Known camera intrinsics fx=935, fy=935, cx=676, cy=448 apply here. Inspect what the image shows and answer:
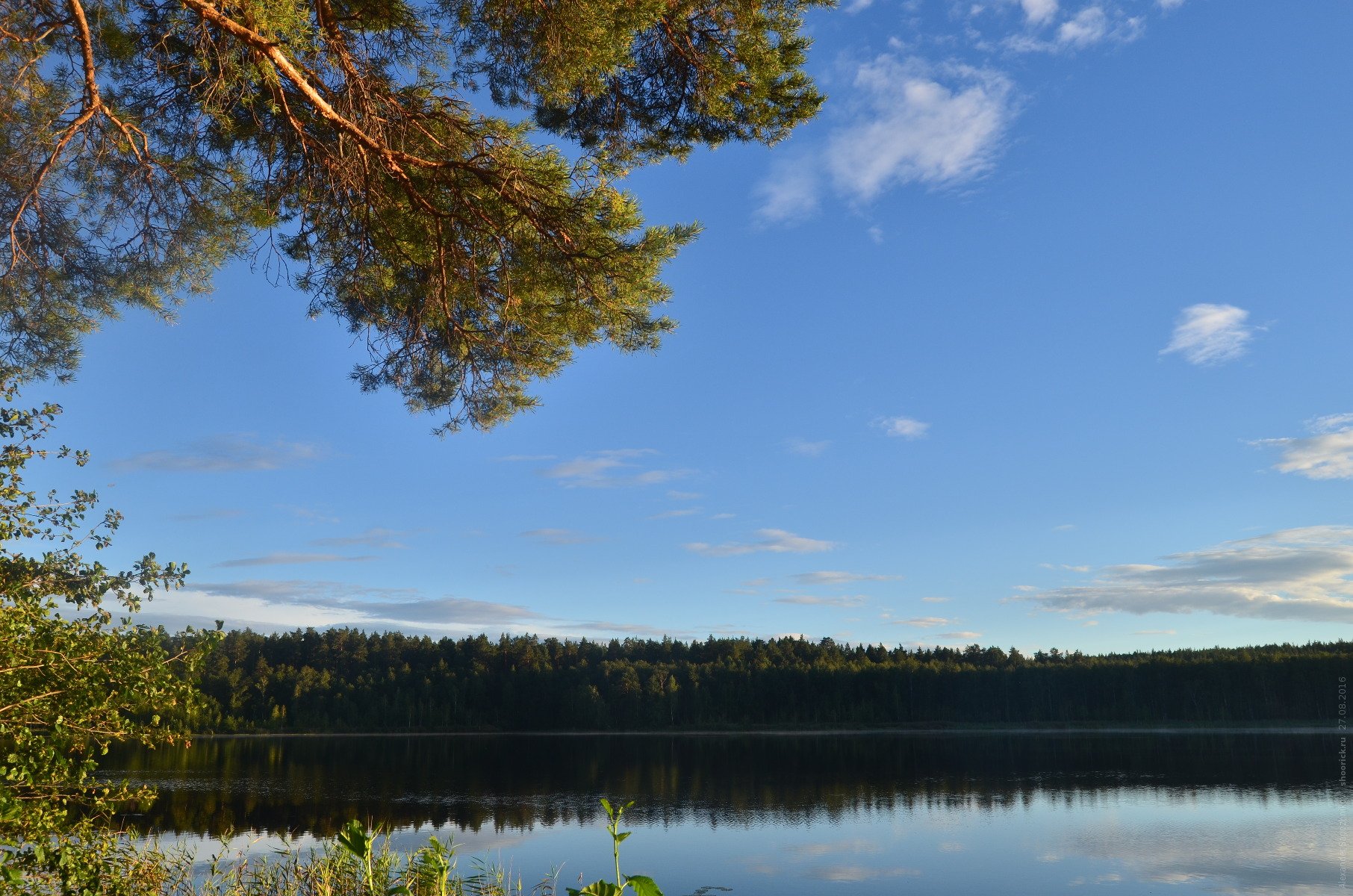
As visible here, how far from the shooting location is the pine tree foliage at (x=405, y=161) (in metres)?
8.43

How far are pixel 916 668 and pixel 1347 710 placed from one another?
37172mm

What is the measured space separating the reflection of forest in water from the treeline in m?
12.0

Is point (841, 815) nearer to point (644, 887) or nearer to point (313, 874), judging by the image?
point (313, 874)

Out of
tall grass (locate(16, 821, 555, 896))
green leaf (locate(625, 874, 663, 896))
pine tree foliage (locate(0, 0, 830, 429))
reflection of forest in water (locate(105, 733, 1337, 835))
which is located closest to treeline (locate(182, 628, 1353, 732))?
reflection of forest in water (locate(105, 733, 1337, 835))

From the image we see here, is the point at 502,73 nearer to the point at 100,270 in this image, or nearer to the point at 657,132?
the point at 657,132

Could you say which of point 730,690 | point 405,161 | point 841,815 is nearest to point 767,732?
point 730,690

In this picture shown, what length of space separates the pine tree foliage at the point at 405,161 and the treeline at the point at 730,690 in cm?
8866

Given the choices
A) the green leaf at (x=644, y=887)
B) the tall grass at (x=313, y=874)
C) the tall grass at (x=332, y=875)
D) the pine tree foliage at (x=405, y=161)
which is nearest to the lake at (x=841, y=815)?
the tall grass at (x=313, y=874)

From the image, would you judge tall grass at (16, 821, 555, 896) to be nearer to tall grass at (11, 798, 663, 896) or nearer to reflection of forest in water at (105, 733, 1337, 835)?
tall grass at (11, 798, 663, 896)

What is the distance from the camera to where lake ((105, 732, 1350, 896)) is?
19.0 meters

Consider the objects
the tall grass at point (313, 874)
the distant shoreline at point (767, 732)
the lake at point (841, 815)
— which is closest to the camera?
the tall grass at point (313, 874)

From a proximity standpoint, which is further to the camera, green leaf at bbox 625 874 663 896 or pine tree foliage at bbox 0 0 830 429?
pine tree foliage at bbox 0 0 830 429

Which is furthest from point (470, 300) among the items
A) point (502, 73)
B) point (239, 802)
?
point (239, 802)

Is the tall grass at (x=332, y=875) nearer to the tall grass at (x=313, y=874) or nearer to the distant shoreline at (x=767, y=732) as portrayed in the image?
the tall grass at (x=313, y=874)
